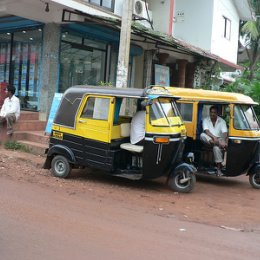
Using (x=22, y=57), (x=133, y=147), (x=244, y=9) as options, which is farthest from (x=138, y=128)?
(x=244, y=9)

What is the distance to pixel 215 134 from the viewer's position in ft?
31.6

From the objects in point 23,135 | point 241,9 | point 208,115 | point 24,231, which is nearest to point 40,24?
point 23,135

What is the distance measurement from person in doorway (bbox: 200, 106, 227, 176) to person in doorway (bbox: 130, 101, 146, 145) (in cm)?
176

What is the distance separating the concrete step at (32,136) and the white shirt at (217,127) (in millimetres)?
4549

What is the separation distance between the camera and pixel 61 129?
898 centimetres

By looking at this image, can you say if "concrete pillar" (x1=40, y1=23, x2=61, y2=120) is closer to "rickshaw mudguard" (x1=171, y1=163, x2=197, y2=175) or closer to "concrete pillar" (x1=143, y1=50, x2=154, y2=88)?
"concrete pillar" (x1=143, y1=50, x2=154, y2=88)

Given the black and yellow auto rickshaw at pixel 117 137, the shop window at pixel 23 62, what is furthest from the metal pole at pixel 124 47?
the shop window at pixel 23 62

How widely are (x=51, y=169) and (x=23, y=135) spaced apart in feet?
12.0

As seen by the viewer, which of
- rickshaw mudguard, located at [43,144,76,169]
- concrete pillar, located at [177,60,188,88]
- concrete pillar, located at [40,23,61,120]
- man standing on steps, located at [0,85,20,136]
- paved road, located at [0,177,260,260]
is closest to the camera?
paved road, located at [0,177,260,260]

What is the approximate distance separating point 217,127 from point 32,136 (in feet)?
17.6

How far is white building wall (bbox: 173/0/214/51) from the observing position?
2005 centimetres

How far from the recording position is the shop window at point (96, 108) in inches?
335

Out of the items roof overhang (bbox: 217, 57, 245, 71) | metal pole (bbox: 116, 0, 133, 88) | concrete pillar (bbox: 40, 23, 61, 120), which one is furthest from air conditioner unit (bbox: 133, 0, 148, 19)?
metal pole (bbox: 116, 0, 133, 88)

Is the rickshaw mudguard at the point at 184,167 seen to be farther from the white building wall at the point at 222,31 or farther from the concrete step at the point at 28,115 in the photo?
the white building wall at the point at 222,31
